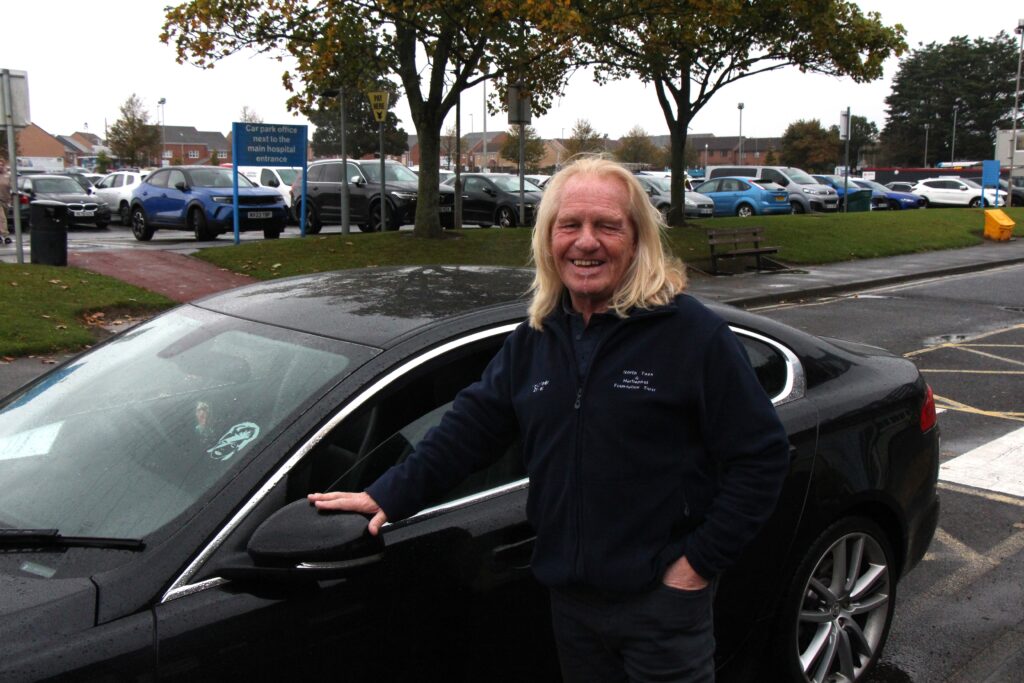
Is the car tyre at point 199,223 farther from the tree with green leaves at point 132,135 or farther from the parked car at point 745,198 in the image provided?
the tree with green leaves at point 132,135

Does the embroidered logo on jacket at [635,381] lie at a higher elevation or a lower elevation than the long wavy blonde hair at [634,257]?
lower

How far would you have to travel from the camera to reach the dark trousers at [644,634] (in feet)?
6.64

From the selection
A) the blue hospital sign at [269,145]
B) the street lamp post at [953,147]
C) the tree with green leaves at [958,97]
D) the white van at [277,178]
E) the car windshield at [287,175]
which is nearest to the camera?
the blue hospital sign at [269,145]

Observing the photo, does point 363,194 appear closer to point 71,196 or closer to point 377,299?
point 71,196

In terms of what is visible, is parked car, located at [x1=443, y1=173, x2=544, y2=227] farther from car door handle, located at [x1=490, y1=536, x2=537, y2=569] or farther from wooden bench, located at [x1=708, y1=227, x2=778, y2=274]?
car door handle, located at [x1=490, y1=536, x2=537, y2=569]

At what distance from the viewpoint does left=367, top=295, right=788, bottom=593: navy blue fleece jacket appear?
1.99m

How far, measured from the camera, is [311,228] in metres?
24.0

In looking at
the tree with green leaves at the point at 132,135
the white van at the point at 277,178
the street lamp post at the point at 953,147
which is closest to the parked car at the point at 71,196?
the white van at the point at 277,178

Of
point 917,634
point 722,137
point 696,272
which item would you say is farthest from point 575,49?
point 722,137

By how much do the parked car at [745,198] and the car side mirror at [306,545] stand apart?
30845 millimetres

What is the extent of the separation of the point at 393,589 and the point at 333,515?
298 millimetres

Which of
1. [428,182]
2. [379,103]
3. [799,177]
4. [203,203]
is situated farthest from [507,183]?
[799,177]

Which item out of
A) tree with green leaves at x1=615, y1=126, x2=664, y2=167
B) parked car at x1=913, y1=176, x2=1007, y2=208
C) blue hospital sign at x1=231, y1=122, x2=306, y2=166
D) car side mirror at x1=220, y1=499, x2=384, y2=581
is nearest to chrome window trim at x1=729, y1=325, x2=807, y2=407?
car side mirror at x1=220, y1=499, x2=384, y2=581

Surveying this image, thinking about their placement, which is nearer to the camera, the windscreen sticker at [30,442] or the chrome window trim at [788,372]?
the windscreen sticker at [30,442]
